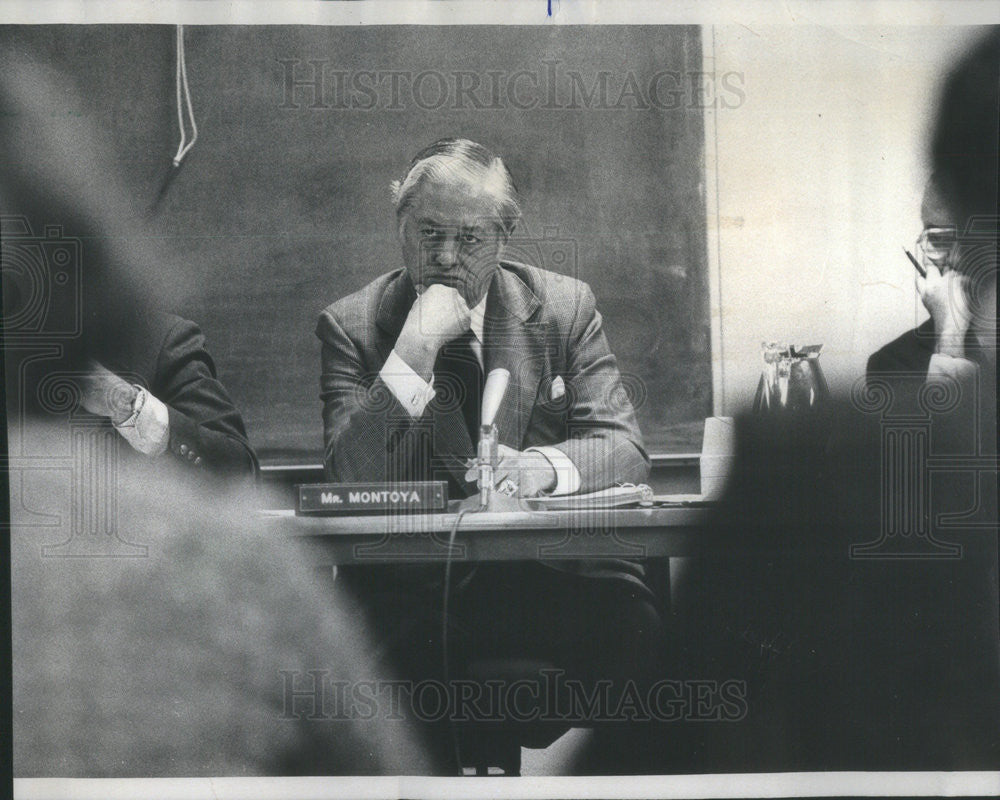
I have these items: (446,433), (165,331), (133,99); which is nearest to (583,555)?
(446,433)

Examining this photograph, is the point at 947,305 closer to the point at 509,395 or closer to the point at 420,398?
the point at 509,395

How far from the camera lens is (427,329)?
3.84 meters

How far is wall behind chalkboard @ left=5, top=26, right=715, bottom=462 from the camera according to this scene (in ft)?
12.5

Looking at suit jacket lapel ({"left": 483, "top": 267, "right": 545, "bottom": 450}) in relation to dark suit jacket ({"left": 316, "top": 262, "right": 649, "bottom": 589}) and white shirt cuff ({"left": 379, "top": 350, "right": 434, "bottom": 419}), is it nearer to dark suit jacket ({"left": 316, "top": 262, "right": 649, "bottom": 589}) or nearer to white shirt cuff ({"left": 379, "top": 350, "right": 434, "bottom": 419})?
dark suit jacket ({"left": 316, "top": 262, "right": 649, "bottom": 589})

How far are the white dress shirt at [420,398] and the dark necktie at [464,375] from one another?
31 mm

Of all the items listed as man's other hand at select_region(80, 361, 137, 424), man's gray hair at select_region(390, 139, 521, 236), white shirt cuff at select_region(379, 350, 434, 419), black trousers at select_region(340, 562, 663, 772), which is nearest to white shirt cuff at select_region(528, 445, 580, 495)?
black trousers at select_region(340, 562, 663, 772)

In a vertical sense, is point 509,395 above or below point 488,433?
above

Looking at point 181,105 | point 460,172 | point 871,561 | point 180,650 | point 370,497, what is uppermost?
point 181,105

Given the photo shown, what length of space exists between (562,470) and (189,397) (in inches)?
49.9

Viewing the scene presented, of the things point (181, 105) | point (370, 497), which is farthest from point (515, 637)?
point (181, 105)

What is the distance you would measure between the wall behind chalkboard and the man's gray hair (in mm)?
42

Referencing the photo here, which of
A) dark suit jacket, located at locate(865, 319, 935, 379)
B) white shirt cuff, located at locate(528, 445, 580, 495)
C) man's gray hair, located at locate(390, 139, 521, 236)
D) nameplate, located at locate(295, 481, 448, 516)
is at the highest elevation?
man's gray hair, located at locate(390, 139, 521, 236)

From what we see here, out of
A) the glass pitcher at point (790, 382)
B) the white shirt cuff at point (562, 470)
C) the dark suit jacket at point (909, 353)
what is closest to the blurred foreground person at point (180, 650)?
the white shirt cuff at point (562, 470)

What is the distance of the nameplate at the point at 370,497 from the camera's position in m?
3.80
